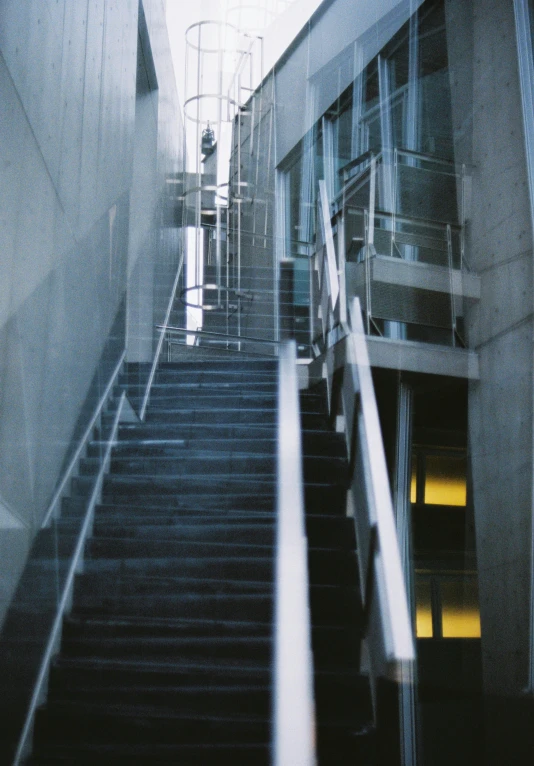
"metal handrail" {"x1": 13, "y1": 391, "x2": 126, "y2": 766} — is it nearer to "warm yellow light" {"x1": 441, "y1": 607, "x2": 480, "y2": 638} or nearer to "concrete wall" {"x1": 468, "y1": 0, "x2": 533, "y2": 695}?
Result: "warm yellow light" {"x1": 441, "y1": 607, "x2": 480, "y2": 638}

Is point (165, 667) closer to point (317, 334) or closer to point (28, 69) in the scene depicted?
point (28, 69)

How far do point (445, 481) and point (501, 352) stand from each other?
0.78 metres

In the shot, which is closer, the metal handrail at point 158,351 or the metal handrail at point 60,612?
the metal handrail at point 60,612

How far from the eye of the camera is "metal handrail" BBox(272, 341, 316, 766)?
332 centimetres

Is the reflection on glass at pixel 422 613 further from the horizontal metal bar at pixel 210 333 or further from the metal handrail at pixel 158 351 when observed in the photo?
the horizontal metal bar at pixel 210 333

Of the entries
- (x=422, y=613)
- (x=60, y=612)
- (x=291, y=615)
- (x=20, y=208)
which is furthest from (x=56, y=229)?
(x=422, y=613)

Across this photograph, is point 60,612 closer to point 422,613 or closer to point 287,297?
point 422,613

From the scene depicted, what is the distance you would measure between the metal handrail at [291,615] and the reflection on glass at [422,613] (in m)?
0.56

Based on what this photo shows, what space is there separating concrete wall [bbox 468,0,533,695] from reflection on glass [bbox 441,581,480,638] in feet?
0.19

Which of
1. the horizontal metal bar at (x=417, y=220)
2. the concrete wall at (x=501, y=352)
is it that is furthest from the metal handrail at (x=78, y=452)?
the concrete wall at (x=501, y=352)

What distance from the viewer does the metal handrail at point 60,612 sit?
3.07m

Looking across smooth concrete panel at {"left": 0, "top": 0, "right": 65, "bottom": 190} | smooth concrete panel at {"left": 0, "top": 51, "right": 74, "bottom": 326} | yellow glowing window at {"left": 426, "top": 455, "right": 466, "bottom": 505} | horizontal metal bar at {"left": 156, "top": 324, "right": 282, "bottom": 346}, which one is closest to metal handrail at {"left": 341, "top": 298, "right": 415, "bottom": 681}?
yellow glowing window at {"left": 426, "top": 455, "right": 466, "bottom": 505}

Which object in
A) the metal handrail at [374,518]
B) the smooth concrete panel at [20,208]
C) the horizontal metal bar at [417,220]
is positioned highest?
the horizontal metal bar at [417,220]

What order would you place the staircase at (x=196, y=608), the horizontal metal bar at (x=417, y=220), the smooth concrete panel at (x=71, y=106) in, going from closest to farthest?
the staircase at (x=196, y=608), the smooth concrete panel at (x=71, y=106), the horizontal metal bar at (x=417, y=220)
